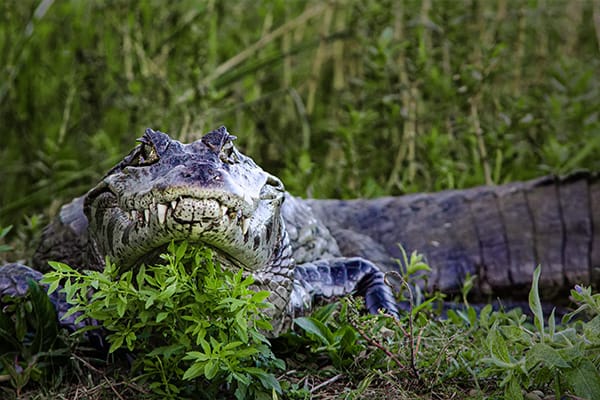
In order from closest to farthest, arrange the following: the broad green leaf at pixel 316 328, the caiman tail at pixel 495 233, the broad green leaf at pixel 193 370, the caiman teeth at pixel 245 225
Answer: the broad green leaf at pixel 193 370, the caiman teeth at pixel 245 225, the broad green leaf at pixel 316 328, the caiman tail at pixel 495 233

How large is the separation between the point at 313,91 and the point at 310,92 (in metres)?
0.02

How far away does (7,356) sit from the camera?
A: 2.78 m

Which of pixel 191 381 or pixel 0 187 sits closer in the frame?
pixel 191 381

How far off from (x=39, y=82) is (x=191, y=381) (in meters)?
4.32

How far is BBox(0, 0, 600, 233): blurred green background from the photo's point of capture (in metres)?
5.09

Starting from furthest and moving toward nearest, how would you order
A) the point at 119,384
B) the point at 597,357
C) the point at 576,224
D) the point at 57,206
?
the point at 57,206
the point at 576,224
the point at 119,384
the point at 597,357

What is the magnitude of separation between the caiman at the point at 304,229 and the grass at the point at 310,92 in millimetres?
581

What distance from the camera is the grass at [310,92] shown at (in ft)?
16.6

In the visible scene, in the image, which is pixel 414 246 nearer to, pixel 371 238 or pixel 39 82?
pixel 371 238

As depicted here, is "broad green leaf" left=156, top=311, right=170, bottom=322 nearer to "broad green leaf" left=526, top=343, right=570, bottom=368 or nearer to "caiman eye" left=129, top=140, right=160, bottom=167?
"caiman eye" left=129, top=140, right=160, bottom=167

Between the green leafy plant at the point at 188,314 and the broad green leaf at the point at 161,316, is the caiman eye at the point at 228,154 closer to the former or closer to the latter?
the green leafy plant at the point at 188,314

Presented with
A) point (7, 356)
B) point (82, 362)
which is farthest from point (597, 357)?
point (7, 356)

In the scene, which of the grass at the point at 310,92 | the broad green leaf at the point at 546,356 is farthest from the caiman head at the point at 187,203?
the grass at the point at 310,92

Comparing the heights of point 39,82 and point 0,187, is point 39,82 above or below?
above
